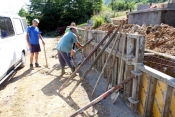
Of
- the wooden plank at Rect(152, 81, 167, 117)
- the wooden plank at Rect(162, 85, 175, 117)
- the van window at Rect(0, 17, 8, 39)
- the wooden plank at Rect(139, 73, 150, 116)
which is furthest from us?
the van window at Rect(0, 17, 8, 39)

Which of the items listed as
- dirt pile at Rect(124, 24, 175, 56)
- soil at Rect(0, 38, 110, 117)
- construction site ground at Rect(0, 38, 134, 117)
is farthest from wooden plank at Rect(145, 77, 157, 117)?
dirt pile at Rect(124, 24, 175, 56)

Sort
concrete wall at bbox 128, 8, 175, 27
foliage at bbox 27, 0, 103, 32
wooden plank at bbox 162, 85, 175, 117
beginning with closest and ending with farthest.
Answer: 1. wooden plank at bbox 162, 85, 175, 117
2. concrete wall at bbox 128, 8, 175, 27
3. foliage at bbox 27, 0, 103, 32

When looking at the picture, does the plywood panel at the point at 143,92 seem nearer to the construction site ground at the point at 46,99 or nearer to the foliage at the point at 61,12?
the construction site ground at the point at 46,99

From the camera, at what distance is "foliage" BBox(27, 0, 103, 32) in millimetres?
28609

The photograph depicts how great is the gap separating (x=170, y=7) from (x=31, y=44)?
19.0 ft

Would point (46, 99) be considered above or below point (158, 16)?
below

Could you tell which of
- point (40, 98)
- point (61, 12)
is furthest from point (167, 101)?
point (61, 12)

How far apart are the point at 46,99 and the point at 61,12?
2672 centimetres

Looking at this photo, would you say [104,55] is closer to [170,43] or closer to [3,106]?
[170,43]

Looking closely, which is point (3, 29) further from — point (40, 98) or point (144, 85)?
point (144, 85)

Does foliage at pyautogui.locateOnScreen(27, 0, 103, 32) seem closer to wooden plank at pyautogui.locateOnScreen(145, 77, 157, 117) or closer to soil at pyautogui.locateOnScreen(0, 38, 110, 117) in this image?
soil at pyautogui.locateOnScreen(0, 38, 110, 117)

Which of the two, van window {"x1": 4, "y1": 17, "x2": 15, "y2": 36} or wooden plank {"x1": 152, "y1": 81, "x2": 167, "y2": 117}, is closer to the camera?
wooden plank {"x1": 152, "y1": 81, "x2": 167, "y2": 117}

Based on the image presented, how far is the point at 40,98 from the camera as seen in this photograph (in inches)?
161

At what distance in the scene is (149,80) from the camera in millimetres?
2863
